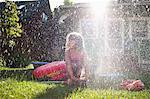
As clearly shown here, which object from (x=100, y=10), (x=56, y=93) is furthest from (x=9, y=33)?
(x=56, y=93)

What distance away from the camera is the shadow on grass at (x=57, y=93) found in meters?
6.28

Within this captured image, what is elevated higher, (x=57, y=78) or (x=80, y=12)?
(x=80, y=12)

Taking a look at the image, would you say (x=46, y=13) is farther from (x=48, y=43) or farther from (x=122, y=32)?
(x=122, y=32)

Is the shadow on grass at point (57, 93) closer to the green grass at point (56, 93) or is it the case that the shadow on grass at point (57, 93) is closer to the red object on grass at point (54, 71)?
the green grass at point (56, 93)

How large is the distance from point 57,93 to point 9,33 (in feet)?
39.1

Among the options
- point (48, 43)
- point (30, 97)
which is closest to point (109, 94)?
point (30, 97)

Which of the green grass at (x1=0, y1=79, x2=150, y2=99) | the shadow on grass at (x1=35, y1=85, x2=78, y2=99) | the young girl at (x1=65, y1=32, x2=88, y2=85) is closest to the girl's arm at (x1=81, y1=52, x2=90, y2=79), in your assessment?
the young girl at (x1=65, y1=32, x2=88, y2=85)

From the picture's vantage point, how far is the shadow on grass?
628cm

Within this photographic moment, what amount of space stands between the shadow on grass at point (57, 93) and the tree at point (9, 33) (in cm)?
875

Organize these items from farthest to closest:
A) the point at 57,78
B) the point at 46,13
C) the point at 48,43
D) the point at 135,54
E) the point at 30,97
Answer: the point at 46,13 → the point at 48,43 → the point at 135,54 → the point at 57,78 → the point at 30,97

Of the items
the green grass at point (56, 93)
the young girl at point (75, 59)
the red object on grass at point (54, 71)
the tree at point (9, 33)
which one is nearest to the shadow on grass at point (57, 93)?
the green grass at point (56, 93)

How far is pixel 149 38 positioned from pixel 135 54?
127 centimetres

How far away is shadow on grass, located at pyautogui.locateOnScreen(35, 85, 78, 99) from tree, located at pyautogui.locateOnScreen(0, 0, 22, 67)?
8751mm

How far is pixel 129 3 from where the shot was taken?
16359mm
